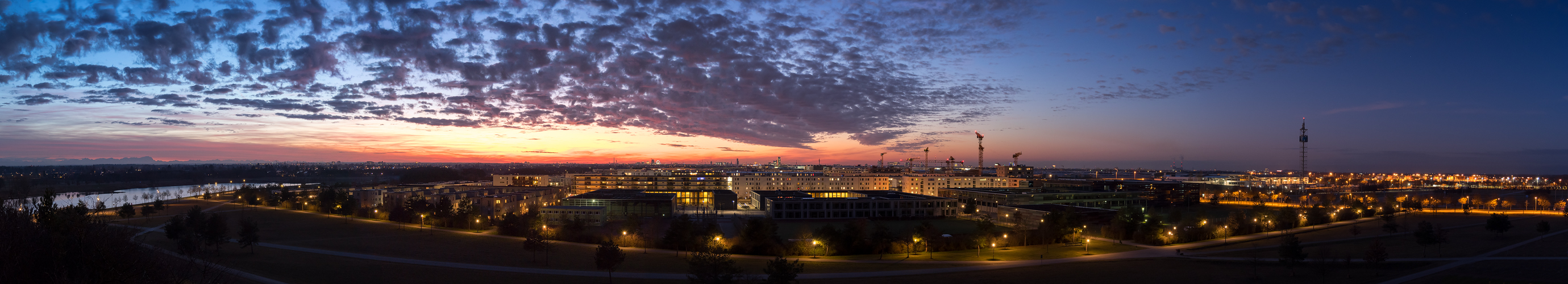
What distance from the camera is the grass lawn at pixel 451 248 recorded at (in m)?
30.5

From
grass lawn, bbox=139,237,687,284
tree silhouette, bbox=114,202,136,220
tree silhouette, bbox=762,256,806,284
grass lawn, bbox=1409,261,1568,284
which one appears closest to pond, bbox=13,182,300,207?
tree silhouette, bbox=114,202,136,220

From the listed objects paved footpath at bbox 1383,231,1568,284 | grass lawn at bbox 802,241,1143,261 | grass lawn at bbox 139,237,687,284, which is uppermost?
paved footpath at bbox 1383,231,1568,284

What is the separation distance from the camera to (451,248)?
115 feet

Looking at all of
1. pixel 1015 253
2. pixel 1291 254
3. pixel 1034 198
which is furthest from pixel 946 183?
pixel 1291 254

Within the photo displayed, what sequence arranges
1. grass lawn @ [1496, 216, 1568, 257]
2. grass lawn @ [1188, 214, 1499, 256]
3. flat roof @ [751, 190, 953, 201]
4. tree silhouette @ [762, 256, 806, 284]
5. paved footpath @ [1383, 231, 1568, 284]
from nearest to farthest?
1. tree silhouette @ [762, 256, 806, 284]
2. paved footpath @ [1383, 231, 1568, 284]
3. grass lawn @ [1496, 216, 1568, 257]
4. grass lawn @ [1188, 214, 1499, 256]
5. flat roof @ [751, 190, 953, 201]

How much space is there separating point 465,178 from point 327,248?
104 metres

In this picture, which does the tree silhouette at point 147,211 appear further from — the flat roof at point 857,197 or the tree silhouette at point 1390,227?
the tree silhouette at point 1390,227

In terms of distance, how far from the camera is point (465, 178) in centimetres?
13038

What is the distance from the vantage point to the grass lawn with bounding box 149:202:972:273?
3052cm

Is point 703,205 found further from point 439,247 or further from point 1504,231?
point 1504,231

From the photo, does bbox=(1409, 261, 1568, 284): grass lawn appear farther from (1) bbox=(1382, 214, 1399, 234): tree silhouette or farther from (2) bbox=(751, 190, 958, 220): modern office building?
(2) bbox=(751, 190, 958, 220): modern office building

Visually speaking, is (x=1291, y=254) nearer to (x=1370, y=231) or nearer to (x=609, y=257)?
(x=1370, y=231)

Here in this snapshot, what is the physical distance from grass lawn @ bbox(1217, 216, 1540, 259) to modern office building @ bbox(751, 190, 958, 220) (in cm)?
2573

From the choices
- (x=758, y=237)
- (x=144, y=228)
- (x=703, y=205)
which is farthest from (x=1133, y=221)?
(x=144, y=228)
